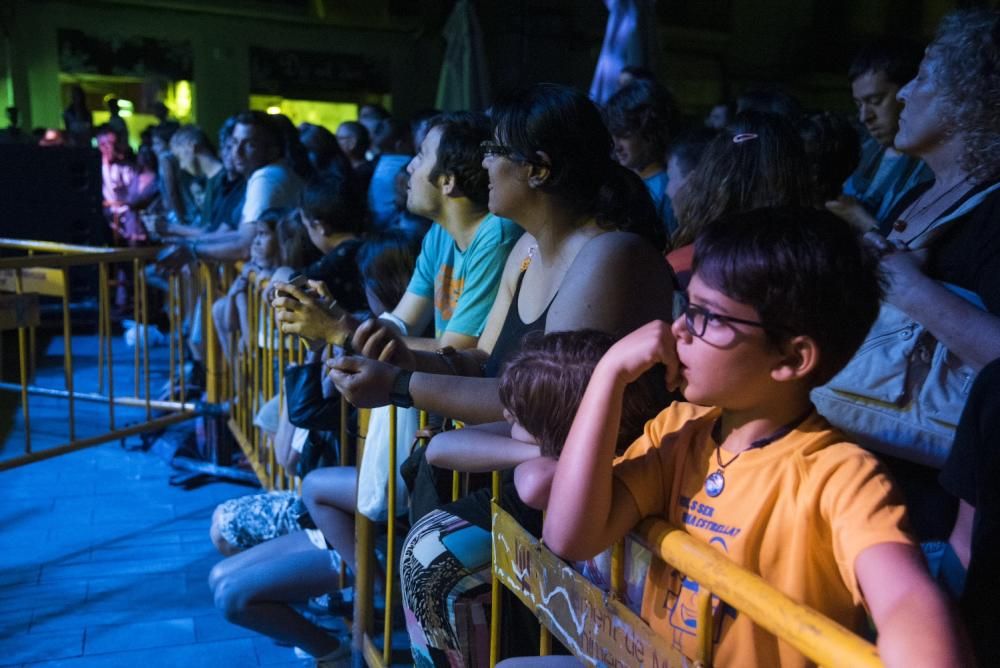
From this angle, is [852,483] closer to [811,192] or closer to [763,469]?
[763,469]

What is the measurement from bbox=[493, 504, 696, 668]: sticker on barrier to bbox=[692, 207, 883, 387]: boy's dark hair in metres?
0.51

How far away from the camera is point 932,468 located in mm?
2096

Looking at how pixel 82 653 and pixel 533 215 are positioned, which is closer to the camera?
pixel 533 215

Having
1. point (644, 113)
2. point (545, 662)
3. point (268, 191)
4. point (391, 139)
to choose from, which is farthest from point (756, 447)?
point (391, 139)

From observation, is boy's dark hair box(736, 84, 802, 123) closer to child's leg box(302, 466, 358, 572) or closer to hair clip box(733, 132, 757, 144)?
hair clip box(733, 132, 757, 144)

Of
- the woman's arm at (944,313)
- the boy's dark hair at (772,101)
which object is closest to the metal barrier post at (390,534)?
the woman's arm at (944,313)

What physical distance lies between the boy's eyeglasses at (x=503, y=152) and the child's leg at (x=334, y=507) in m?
1.28

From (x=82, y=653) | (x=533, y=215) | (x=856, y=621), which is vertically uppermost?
(x=533, y=215)

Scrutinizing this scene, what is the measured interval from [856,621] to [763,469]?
279 mm

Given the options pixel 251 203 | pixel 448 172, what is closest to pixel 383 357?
pixel 448 172

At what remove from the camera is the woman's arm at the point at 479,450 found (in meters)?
2.06

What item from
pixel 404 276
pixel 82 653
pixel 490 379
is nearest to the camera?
pixel 490 379

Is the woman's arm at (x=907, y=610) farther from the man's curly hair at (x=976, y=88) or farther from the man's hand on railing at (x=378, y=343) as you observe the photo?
the man's hand on railing at (x=378, y=343)

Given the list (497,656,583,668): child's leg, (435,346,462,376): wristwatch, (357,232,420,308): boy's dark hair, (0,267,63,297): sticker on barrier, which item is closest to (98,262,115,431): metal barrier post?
(0,267,63,297): sticker on barrier
